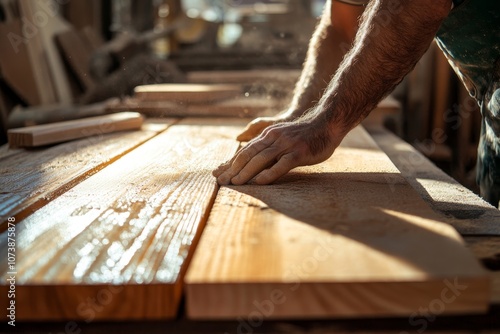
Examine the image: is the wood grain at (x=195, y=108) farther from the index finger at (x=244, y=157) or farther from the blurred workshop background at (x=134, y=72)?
the index finger at (x=244, y=157)

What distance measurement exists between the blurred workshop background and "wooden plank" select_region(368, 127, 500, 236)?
3.13ft

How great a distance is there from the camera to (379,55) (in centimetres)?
167

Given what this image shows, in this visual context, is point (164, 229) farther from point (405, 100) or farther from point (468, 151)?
point (405, 100)

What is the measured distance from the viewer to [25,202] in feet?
4.88

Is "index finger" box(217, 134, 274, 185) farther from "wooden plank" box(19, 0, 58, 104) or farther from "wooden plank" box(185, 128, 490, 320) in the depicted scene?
"wooden plank" box(19, 0, 58, 104)

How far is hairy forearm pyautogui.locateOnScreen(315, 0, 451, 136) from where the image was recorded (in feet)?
5.30

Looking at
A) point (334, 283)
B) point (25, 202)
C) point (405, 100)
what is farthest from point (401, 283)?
point (405, 100)

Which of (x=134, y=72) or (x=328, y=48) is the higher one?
(x=328, y=48)

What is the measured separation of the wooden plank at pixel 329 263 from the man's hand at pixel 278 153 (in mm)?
225

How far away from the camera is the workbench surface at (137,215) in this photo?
0.97 metres

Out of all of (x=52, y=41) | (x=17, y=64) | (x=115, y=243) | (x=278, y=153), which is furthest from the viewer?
(x=52, y=41)

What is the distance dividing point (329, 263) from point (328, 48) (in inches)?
63.5

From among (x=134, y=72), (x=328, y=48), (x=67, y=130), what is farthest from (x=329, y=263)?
(x=134, y=72)

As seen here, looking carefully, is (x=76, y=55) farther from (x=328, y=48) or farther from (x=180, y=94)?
(x=328, y=48)
